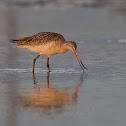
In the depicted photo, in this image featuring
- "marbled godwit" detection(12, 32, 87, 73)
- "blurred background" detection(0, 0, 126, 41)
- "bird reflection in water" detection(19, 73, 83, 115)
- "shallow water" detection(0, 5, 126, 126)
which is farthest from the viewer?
"blurred background" detection(0, 0, 126, 41)

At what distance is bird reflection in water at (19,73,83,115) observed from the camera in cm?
674

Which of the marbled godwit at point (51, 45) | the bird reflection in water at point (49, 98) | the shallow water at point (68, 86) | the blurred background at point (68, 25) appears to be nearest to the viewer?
the shallow water at point (68, 86)

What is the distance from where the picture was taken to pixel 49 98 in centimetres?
743

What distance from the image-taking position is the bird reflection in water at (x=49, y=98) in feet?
22.1

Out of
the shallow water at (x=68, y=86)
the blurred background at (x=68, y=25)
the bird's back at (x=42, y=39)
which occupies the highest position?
the bird's back at (x=42, y=39)

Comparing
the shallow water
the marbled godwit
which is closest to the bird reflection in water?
the shallow water

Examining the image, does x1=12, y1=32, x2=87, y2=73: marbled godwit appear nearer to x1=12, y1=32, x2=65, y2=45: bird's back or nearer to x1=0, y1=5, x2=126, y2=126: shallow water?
x1=12, y1=32, x2=65, y2=45: bird's back

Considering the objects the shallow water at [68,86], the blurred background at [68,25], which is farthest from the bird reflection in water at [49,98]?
the blurred background at [68,25]

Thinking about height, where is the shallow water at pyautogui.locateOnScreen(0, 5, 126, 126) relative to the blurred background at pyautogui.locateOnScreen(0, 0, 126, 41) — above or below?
above

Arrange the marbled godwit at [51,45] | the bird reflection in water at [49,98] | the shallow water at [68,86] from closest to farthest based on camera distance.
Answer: the shallow water at [68,86]
the bird reflection in water at [49,98]
the marbled godwit at [51,45]

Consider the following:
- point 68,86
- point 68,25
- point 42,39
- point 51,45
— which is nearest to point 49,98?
point 68,86

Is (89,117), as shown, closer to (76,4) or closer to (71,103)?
(71,103)

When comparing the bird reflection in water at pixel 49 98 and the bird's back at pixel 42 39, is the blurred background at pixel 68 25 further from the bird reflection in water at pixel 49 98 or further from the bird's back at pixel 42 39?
the bird reflection in water at pixel 49 98

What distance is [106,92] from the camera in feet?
25.6
